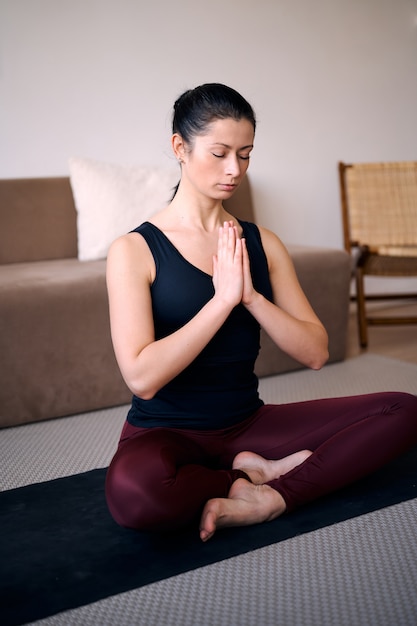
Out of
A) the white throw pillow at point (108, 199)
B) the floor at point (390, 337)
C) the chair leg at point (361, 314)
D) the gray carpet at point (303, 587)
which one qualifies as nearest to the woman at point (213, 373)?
the gray carpet at point (303, 587)

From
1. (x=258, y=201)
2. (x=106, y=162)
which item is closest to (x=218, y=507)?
(x=106, y=162)

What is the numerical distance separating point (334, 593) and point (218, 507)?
11.4 inches

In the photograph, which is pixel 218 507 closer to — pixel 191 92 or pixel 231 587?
pixel 231 587

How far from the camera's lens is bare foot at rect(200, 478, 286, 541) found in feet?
4.68

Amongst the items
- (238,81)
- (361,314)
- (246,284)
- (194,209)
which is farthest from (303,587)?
(238,81)

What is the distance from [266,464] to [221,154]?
69cm

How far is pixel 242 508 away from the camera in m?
1.48

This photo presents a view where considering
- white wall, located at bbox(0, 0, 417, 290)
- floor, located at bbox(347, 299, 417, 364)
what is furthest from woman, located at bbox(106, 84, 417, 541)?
floor, located at bbox(347, 299, 417, 364)

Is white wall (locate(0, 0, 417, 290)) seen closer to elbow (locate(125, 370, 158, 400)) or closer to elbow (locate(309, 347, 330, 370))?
elbow (locate(309, 347, 330, 370))

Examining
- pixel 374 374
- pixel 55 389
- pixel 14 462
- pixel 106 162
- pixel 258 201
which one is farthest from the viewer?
pixel 258 201

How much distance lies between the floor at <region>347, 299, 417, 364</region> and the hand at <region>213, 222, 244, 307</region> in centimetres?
173

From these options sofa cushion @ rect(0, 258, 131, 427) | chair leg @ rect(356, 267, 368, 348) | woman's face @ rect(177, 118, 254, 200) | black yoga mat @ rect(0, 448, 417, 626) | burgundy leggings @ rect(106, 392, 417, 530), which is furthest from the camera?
chair leg @ rect(356, 267, 368, 348)

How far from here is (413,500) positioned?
5.34ft

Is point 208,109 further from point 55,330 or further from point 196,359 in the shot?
point 55,330
